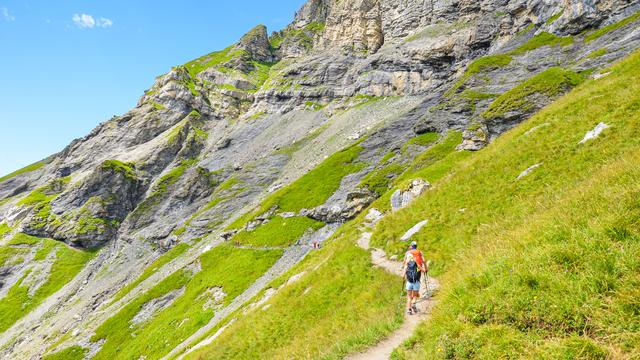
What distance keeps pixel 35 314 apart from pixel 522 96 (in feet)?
438

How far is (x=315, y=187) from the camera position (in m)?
81.2

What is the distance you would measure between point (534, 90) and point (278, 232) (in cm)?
5116

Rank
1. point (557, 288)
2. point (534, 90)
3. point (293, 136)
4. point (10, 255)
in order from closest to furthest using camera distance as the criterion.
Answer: point (557, 288)
point (534, 90)
point (10, 255)
point (293, 136)

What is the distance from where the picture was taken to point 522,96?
5572 cm

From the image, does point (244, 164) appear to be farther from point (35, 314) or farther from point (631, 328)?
A: point (631, 328)

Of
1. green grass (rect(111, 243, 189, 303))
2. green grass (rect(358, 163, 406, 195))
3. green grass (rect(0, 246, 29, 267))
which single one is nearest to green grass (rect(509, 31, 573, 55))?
green grass (rect(358, 163, 406, 195))

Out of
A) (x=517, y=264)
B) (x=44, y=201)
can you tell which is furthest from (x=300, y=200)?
(x=44, y=201)

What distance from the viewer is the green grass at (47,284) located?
106 metres

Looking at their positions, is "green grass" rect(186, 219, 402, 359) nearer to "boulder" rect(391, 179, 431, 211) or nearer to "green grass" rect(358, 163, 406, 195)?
"boulder" rect(391, 179, 431, 211)

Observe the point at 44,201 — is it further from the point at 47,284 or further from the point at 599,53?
the point at 599,53

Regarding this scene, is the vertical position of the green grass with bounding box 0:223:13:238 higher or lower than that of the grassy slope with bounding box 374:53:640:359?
higher

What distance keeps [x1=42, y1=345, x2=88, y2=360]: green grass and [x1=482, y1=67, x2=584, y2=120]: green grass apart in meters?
80.1

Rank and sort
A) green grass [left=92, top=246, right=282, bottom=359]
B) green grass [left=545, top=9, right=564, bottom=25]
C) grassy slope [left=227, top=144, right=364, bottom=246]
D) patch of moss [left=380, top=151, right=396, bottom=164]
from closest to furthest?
green grass [left=92, top=246, right=282, bottom=359] → grassy slope [left=227, top=144, right=364, bottom=246] → patch of moss [left=380, top=151, right=396, bottom=164] → green grass [left=545, top=9, right=564, bottom=25]

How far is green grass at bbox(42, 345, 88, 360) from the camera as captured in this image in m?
61.0
